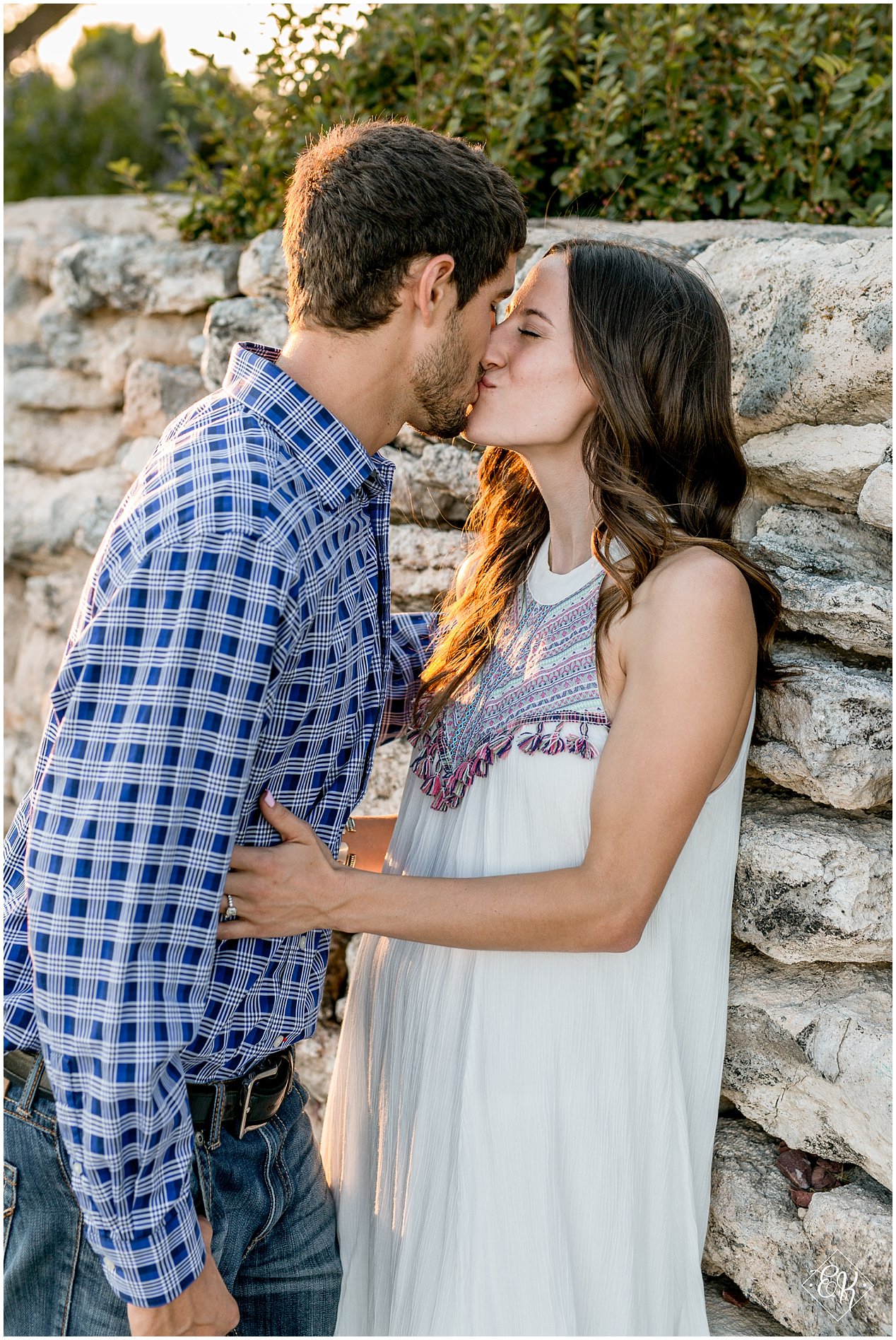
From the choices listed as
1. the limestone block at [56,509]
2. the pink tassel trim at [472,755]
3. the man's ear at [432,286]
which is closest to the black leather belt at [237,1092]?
the pink tassel trim at [472,755]

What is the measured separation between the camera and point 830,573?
195cm

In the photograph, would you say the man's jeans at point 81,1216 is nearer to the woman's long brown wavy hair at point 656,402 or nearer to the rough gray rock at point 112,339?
the woman's long brown wavy hair at point 656,402

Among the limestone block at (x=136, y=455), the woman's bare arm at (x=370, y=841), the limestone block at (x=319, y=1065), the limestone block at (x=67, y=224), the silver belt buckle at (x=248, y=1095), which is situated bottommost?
the limestone block at (x=319, y=1065)

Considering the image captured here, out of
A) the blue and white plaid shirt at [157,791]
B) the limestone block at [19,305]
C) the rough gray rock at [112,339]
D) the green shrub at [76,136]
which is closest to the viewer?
the blue and white plaid shirt at [157,791]

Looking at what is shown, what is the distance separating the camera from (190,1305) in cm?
155

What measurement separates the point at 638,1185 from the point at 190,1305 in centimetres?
71

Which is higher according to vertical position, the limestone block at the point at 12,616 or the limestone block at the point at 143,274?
the limestone block at the point at 143,274

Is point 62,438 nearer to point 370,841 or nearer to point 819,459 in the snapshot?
point 370,841

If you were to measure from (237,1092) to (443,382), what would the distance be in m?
1.23

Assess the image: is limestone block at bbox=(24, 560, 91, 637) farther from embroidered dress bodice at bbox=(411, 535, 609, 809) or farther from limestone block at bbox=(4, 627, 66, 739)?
embroidered dress bodice at bbox=(411, 535, 609, 809)

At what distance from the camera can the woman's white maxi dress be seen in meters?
1.76

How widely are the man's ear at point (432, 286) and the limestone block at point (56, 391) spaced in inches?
86.4
